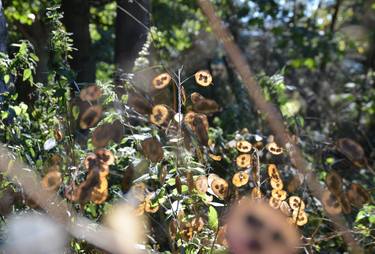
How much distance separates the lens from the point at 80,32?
5730mm

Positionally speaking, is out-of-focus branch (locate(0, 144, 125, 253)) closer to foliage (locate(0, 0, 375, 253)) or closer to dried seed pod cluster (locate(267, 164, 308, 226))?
foliage (locate(0, 0, 375, 253))

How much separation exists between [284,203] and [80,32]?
3317 mm

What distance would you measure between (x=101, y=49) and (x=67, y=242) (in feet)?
19.5

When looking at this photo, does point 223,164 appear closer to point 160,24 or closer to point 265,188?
point 265,188

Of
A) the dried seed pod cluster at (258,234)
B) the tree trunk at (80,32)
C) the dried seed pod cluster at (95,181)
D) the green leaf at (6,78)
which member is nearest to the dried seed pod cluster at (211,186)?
the dried seed pod cluster at (95,181)

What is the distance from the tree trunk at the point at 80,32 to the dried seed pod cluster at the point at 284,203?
9.30 feet

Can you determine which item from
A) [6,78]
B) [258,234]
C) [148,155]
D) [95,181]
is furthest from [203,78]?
[258,234]

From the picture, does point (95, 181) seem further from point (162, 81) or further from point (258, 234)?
point (258, 234)

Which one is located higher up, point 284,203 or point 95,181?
point 95,181

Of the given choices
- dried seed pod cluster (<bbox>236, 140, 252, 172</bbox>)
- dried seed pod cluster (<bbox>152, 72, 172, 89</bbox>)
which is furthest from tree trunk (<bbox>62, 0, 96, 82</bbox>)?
dried seed pod cluster (<bbox>236, 140, 252, 172</bbox>)

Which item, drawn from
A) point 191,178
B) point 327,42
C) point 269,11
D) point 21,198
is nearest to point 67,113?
point 21,198

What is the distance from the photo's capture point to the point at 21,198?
287 centimetres

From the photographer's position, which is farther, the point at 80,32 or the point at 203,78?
the point at 80,32

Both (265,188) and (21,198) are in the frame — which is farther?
(265,188)
